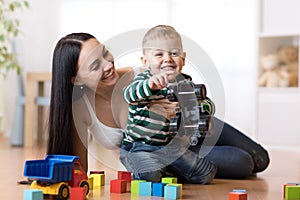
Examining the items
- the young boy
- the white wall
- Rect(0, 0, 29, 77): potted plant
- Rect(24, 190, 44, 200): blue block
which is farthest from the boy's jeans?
the white wall

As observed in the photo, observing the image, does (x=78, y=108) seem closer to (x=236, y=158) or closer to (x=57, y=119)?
(x=57, y=119)

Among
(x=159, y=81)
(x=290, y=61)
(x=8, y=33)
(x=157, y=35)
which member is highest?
(x=8, y=33)

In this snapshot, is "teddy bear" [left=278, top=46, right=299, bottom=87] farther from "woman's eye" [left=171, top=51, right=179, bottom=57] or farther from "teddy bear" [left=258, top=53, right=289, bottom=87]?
"woman's eye" [left=171, top=51, right=179, bottom=57]

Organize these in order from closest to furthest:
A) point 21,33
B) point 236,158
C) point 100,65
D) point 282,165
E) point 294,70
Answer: point 100,65
point 236,158
point 282,165
point 294,70
point 21,33

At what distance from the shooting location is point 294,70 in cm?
311

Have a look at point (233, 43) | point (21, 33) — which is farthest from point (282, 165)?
point (21, 33)

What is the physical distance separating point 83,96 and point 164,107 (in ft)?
0.73

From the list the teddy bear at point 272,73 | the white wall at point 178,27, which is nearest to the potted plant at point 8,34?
the white wall at point 178,27

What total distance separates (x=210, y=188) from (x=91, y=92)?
0.39 meters

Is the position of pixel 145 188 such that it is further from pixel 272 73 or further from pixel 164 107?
pixel 272 73

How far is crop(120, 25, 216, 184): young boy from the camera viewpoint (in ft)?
Result: 4.63

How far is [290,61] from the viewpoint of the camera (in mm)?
3148

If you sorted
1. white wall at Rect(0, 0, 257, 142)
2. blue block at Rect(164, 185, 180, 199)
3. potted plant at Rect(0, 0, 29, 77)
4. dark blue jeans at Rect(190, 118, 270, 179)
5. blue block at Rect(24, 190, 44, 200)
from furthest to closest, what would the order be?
white wall at Rect(0, 0, 257, 142)
potted plant at Rect(0, 0, 29, 77)
dark blue jeans at Rect(190, 118, 270, 179)
blue block at Rect(164, 185, 180, 199)
blue block at Rect(24, 190, 44, 200)

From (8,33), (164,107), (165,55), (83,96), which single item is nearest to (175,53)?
(165,55)
